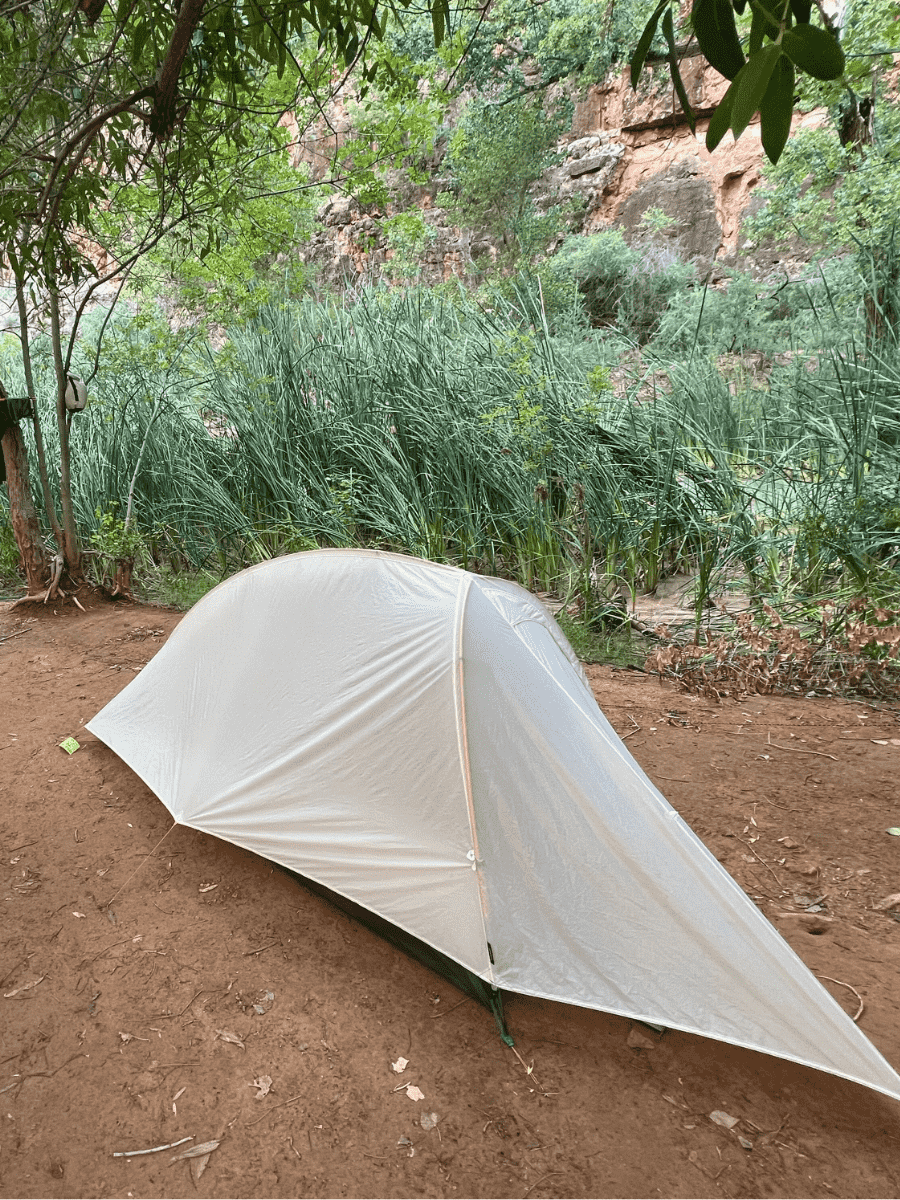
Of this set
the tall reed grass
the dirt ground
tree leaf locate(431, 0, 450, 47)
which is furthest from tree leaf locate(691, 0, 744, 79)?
the tall reed grass

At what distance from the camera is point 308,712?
2219 millimetres


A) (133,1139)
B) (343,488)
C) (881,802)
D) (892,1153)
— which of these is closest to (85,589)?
(343,488)

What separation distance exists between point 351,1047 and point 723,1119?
84cm

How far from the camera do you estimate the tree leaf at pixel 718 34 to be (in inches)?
Answer: 30.0

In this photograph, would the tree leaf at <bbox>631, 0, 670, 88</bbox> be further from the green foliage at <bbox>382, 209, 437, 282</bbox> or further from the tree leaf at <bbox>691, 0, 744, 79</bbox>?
the green foliage at <bbox>382, 209, 437, 282</bbox>

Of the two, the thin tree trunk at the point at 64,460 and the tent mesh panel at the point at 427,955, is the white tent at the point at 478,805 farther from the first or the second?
the thin tree trunk at the point at 64,460

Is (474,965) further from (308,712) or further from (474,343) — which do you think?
(474,343)

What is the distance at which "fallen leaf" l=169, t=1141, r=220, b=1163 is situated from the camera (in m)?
1.51

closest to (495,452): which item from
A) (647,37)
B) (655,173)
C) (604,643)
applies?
(604,643)

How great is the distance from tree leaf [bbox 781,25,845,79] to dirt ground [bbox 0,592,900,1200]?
70.1 inches

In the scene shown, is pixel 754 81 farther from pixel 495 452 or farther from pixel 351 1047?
pixel 495 452

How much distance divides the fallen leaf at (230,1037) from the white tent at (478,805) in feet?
1.36

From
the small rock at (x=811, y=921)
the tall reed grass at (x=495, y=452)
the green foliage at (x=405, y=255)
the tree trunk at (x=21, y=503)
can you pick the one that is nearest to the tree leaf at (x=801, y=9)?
the small rock at (x=811, y=921)

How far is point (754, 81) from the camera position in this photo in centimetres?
60
